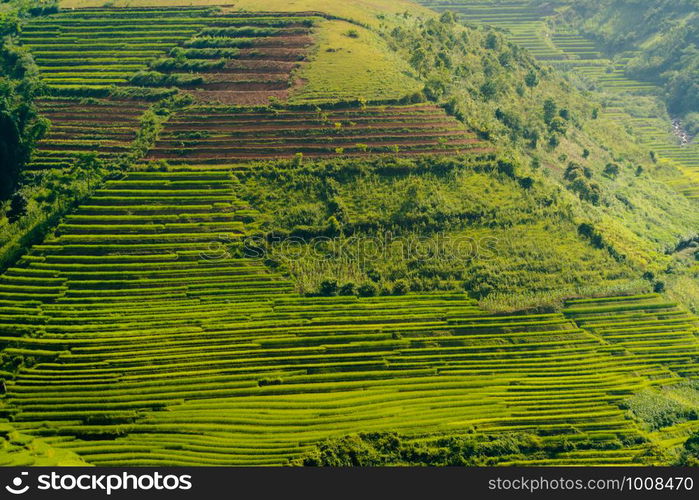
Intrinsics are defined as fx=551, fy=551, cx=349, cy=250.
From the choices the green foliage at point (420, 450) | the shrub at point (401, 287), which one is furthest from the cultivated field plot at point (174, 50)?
the green foliage at point (420, 450)

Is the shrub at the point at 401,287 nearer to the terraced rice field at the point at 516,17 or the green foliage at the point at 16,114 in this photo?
the green foliage at the point at 16,114

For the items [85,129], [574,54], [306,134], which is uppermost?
[574,54]

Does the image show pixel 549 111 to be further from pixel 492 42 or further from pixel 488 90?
pixel 492 42

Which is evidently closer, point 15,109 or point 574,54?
point 15,109

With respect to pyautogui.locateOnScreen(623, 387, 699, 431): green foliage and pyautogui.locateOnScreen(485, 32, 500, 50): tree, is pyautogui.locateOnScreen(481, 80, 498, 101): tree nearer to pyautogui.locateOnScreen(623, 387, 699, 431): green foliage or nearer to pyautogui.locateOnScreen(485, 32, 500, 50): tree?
pyautogui.locateOnScreen(485, 32, 500, 50): tree

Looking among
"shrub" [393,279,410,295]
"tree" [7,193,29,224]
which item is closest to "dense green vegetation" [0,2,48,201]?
"tree" [7,193,29,224]

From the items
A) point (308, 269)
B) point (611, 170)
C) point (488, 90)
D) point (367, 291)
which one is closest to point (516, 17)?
point (488, 90)

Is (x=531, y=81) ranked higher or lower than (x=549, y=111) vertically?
higher
